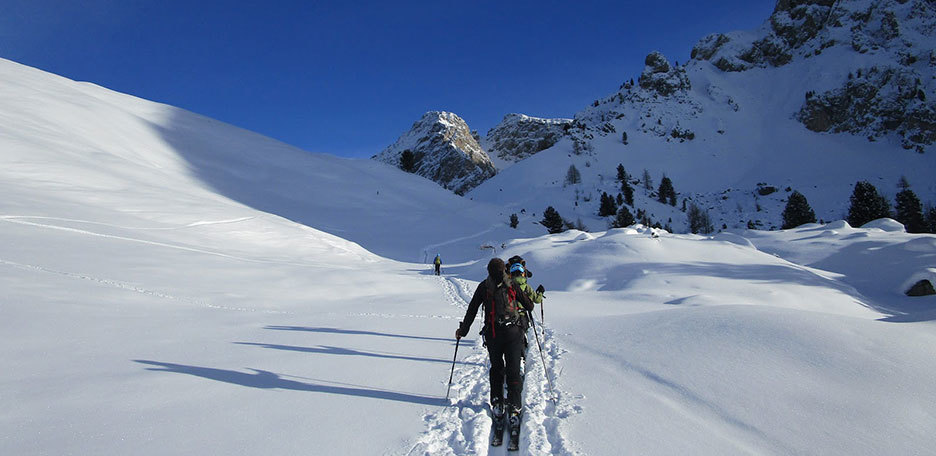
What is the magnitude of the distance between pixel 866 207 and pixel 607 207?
4157cm

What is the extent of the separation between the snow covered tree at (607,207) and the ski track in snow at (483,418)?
86.8m

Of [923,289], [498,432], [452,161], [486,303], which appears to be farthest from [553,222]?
[452,161]

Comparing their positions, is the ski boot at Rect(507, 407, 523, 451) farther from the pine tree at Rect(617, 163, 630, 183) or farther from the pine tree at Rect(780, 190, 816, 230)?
the pine tree at Rect(617, 163, 630, 183)

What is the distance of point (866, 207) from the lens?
2351 inches

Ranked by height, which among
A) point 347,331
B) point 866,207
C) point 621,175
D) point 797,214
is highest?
point 621,175

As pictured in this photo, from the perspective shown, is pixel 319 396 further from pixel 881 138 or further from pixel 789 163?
pixel 881 138

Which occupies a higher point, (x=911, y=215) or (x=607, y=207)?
(x=607, y=207)

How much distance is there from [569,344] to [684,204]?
110035mm

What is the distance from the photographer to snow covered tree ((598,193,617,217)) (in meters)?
87.5

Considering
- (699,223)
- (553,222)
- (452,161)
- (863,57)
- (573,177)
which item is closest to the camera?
(553,222)

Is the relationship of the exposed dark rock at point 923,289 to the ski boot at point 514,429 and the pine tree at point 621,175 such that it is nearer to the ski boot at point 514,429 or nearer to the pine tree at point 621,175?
A: the ski boot at point 514,429

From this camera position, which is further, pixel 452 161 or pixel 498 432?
pixel 452 161

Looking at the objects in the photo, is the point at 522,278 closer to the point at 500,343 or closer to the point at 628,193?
the point at 500,343

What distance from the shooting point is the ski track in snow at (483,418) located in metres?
3.81
